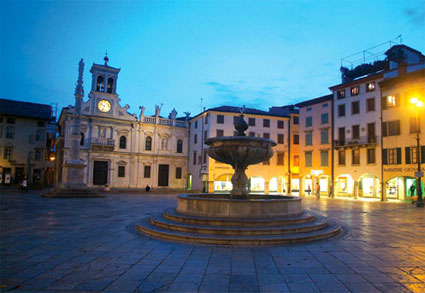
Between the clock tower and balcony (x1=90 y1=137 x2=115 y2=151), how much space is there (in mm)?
3774

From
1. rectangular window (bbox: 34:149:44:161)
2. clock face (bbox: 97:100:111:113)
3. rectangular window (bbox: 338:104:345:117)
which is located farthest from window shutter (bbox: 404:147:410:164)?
rectangular window (bbox: 34:149:44:161)

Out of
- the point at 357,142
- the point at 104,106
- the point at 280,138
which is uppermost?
the point at 104,106

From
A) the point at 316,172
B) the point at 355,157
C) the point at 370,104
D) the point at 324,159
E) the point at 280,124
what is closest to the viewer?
the point at 370,104

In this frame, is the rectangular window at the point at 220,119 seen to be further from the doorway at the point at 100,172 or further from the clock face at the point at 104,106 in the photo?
the doorway at the point at 100,172

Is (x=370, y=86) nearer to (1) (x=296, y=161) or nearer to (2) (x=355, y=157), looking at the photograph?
(2) (x=355, y=157)

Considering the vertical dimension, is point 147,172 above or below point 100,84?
below

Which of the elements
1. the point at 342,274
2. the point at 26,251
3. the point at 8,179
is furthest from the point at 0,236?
the point at 8,179

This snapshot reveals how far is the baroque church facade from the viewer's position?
41375mm

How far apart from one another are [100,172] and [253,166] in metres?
20.9

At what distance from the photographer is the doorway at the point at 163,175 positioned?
1811 inches

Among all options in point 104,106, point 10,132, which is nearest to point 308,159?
point 104,106

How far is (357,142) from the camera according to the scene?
32531mm

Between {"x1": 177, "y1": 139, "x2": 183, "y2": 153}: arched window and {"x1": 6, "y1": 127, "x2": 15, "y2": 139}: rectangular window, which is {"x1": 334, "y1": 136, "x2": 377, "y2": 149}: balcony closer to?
{"x1": 177, "y1": 139, "x2": 183, "y2": 153}: arched window

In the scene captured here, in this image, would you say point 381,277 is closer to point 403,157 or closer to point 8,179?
point 403,157
